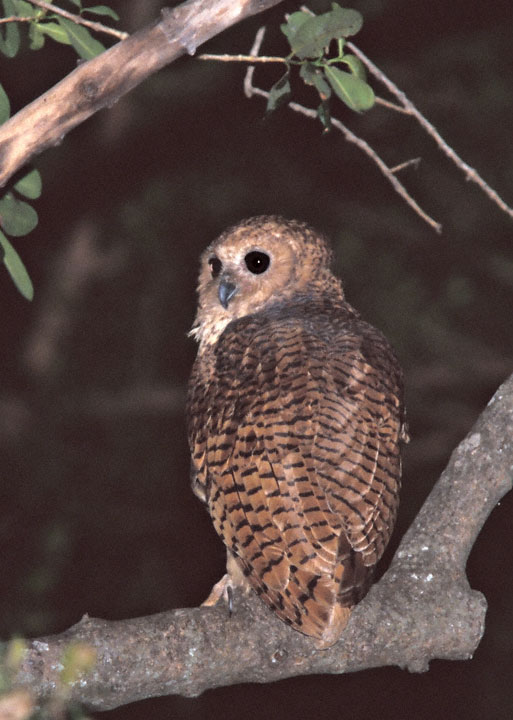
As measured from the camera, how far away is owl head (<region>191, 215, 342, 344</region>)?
3477mm

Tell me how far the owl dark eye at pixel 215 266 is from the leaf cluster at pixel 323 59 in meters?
1.09

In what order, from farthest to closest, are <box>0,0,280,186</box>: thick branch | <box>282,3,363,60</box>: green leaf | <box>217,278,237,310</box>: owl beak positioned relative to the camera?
<box>217,278,237,310</box>: owl beak, <box>282,3,363,60</box>: green leaf, <box>0,0,280,186</box>: thick branch

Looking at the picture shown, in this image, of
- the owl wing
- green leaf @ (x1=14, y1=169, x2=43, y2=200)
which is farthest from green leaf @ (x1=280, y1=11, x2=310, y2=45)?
the owl wing

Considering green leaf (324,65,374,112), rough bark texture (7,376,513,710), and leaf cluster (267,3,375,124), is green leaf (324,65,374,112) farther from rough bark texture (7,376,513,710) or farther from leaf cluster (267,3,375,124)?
rough bark texture (7,376,513,710)

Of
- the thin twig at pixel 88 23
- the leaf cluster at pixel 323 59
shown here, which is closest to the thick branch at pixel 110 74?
the thin twig at pixel 88 23

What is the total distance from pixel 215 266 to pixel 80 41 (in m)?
1.29

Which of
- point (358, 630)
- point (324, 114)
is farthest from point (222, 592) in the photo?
point (324, 114)

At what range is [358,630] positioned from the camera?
269 centimetres

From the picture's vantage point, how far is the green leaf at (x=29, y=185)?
8.45 ft

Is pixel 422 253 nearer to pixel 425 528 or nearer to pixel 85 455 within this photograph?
pixel 85 455

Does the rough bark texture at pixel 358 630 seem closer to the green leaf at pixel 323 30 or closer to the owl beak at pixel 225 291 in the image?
the owl beak at pixel 225 291

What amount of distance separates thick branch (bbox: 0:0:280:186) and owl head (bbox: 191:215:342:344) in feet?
4.17

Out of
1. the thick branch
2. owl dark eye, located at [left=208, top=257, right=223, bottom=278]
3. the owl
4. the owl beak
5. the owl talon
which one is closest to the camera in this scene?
the thick branch

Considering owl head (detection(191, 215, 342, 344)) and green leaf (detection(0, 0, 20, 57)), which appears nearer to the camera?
green leaf (detection(0, 0, 20, 57))
